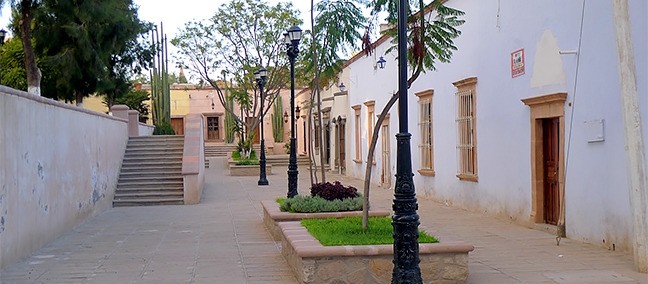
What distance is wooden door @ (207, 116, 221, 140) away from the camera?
5472 cm

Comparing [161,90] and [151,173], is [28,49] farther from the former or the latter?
[161,90]

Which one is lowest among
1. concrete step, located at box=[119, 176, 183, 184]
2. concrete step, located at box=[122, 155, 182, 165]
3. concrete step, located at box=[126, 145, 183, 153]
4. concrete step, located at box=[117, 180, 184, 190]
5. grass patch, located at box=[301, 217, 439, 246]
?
grass patch, located at box=[301, 217, 439, 246]

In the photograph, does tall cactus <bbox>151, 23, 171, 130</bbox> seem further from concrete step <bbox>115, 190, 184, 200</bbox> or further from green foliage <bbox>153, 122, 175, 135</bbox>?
concrete step <bbox>115, 190, 184, 200</bbox>

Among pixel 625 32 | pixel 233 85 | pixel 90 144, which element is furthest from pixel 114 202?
pixel 233 85

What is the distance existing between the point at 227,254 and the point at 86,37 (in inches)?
577

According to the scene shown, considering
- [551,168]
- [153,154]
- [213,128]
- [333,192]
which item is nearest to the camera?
[333,192]

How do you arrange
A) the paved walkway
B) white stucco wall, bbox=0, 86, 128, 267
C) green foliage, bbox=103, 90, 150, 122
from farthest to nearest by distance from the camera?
green foliage, bbox=103, 90, 150, 122 < white stucco wall, bbox=0, 86, 128, 267 < the paved walkway

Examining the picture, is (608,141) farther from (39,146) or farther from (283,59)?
(283,59)

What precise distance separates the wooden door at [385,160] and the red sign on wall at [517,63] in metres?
10.00

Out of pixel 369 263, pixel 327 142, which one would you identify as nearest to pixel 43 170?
→ pixel 369 263

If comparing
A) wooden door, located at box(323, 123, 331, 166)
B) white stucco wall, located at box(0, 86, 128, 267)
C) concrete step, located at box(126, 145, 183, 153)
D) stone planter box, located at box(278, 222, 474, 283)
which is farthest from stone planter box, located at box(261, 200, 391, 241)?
wooden door, located at box(323, 123, 331, 166)

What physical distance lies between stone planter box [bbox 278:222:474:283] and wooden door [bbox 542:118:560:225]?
4.55 metres

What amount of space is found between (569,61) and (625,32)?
8.02 ft

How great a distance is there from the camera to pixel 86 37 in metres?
23.0
